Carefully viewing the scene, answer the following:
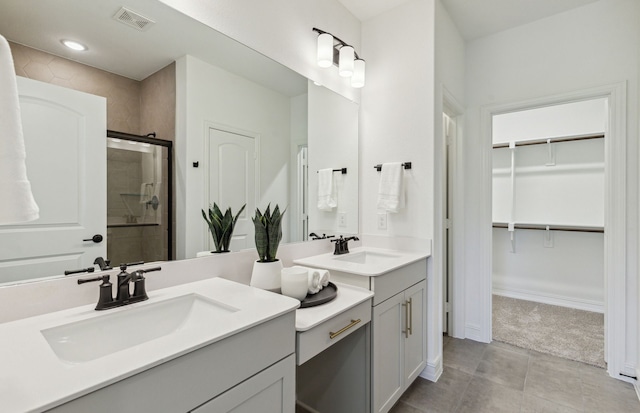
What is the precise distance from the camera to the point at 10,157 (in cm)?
64

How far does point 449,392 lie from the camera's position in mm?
1947

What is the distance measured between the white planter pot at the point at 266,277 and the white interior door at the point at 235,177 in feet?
0.76

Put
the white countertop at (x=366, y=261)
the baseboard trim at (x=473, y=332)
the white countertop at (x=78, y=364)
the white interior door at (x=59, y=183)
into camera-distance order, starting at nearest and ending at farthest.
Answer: the white countertop at (x=78, y=364), the white interior door at (x=59, y=183), the white countertop at (x=366, y=261), the baseboard trim at (x=473, y=332)

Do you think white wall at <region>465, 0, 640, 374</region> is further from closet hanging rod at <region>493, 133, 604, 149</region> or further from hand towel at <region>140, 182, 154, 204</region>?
hand towel at <region>140, 182, 154, 204</region>

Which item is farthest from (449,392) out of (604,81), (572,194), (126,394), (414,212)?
(572,194)

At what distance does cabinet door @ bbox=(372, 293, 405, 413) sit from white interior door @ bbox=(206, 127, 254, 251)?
0.81 metres

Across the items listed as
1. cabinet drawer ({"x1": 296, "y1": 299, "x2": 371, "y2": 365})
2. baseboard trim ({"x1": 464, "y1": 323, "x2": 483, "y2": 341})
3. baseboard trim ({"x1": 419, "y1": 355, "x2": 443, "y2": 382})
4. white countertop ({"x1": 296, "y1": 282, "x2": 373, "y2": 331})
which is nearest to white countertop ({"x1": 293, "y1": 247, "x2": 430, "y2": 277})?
white countertop ({"x1": 296, "y1": 282, "x2": 373, "y2": 331})

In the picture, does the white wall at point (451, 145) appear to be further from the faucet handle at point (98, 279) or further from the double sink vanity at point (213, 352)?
the faucet handle at point (98, 279)

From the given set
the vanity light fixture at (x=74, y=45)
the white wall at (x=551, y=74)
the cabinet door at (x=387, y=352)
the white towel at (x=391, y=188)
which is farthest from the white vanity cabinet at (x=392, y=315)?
the vanity light fixture at (x=74, y=45)

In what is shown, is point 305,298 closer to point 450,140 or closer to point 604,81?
point 450,140

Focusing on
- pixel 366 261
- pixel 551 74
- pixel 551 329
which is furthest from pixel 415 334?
pixel 551 74

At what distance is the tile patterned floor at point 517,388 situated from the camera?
1802 mm

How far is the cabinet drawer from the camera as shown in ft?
3.56

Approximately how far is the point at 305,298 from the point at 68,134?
108 cm
